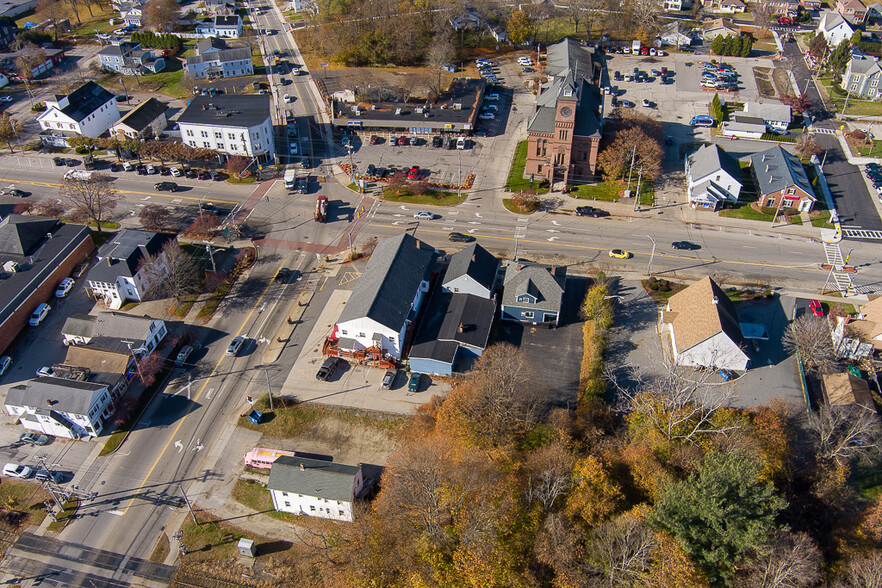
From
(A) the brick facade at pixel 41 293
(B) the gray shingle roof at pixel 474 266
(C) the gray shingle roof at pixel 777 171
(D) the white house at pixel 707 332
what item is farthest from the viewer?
(C) the gray shingle roof at pixel 777 171

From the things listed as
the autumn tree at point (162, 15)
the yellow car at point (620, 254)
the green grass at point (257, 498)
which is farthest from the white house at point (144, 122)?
the yellow car at point (620, 254)

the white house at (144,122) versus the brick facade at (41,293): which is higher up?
the white house at (144,122)

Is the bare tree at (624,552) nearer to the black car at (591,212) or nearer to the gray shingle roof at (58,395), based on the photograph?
the gray shingle roof at (58,395)

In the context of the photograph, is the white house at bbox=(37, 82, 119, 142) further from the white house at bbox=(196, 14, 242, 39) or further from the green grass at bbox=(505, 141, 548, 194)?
the green grass at bbox=(505, 141, 548, 194)

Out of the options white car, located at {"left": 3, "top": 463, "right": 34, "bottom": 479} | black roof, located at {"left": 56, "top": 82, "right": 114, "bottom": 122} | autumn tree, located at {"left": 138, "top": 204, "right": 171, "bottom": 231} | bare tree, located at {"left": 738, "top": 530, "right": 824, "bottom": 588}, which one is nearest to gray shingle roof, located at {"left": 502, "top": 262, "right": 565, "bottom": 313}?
bare tree, located at {"left": 738, "top": 530, "right": 824, "bottom": 588}

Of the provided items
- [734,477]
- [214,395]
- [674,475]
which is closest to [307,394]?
[214,395]

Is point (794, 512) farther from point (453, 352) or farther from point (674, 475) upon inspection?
point (453, 352)

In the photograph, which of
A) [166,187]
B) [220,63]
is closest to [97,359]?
[166,187]

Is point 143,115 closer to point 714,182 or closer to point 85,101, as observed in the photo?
point 85,101
